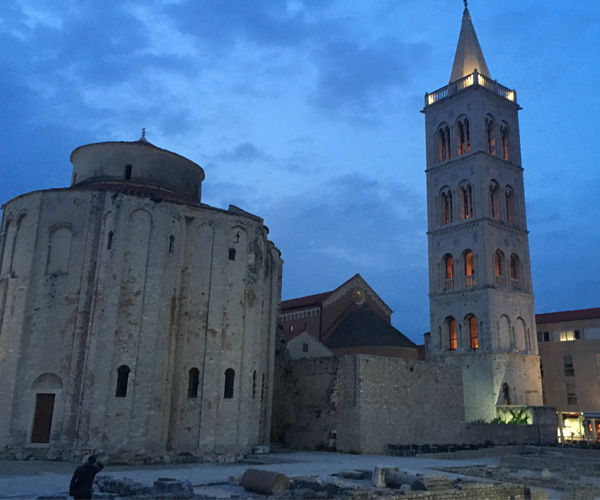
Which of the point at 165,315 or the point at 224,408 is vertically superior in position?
the point at 165,315

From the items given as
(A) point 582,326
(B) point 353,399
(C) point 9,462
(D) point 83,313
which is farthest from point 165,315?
(A) point 582,326

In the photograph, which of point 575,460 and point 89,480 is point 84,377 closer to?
point 89,480

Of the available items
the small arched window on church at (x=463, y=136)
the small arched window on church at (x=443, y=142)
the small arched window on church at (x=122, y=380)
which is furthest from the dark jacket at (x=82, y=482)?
the small arched window on church at (x=443, y=142)

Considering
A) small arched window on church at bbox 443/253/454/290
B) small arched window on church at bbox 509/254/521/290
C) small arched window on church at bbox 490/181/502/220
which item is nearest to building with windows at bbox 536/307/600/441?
small arched window on church at bbox 509/254/521/290

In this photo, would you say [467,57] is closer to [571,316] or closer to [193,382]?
[571,316]

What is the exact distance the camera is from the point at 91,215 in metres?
27.0

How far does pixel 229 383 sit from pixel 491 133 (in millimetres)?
29848

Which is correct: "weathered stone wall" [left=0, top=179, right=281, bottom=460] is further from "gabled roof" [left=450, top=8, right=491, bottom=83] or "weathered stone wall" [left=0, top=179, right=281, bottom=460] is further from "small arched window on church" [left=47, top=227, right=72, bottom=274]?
"gabled roof" [left=450, top=8, right=491, bottom=83]

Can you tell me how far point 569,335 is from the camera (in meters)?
48.8

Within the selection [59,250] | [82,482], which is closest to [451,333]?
[59,250]

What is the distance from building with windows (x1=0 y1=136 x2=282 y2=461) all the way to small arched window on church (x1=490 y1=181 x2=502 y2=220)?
22057 mm

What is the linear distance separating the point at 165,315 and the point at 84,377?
417 centimetres

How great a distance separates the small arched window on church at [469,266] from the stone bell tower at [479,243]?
0.24 ft

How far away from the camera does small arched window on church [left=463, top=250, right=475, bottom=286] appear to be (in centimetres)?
4200
